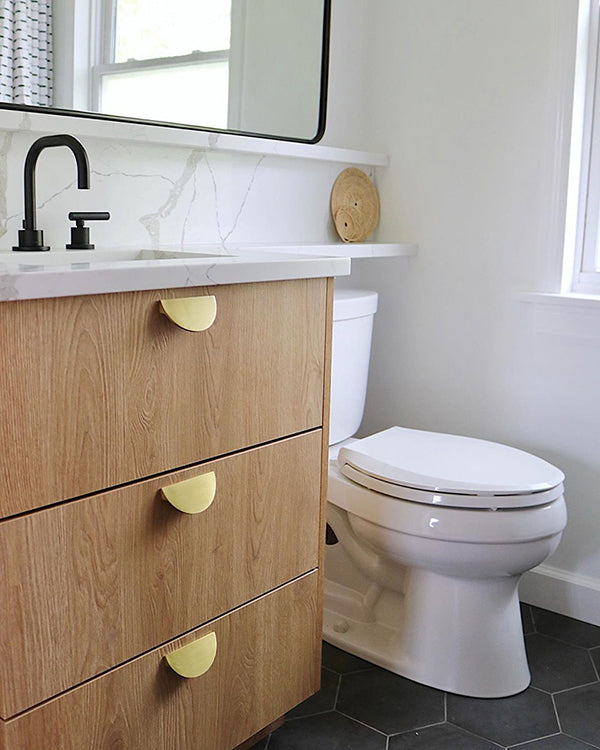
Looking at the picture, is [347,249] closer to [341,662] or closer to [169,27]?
[169,27]

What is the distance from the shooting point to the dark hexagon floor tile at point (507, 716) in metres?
1.56

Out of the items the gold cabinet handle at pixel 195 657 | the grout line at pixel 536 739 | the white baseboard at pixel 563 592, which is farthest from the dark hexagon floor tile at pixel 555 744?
the gold cabinet handle at pixel 195 657

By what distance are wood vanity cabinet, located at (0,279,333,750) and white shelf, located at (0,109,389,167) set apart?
0.53 m

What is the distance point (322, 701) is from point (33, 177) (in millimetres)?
1092

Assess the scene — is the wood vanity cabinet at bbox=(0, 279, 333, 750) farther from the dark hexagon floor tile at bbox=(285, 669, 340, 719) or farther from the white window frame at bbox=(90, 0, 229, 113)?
the white window frame at bbox=(90, 0, 229, 113)

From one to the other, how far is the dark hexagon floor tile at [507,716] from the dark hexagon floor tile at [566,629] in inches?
10.0

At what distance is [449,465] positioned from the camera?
1.67 metres

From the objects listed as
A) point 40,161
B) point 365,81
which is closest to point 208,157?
point 40,161

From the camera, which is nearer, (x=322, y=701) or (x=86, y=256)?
(x=86, y=256)

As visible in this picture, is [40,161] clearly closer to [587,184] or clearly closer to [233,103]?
[233,103]

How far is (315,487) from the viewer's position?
4.67 ft

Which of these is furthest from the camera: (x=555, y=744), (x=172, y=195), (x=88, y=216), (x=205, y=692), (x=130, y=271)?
(x=172, y=195)

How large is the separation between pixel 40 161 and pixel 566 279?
3.91 ft

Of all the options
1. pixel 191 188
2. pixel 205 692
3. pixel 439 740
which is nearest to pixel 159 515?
pixel 205 692
